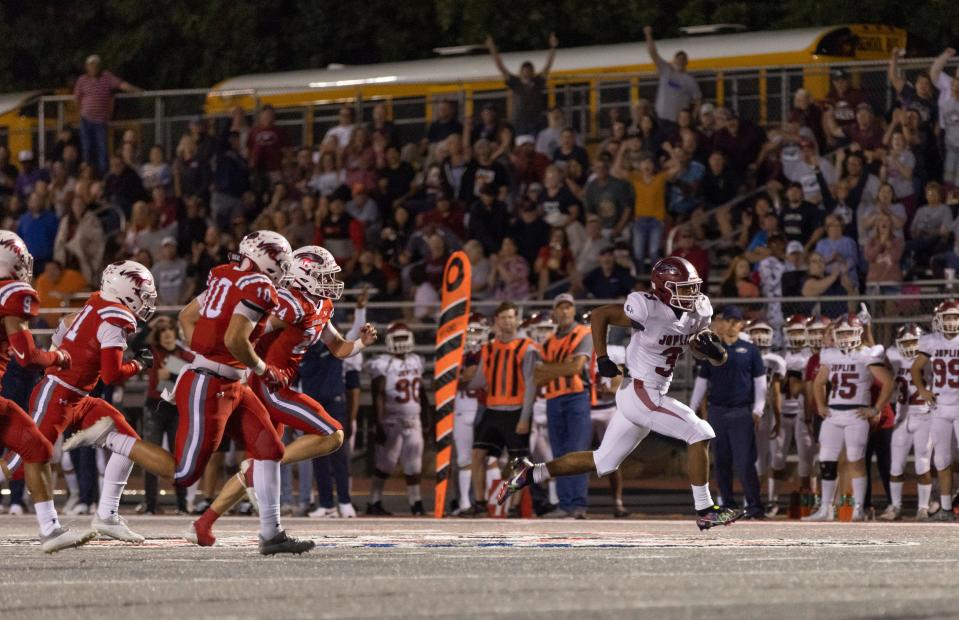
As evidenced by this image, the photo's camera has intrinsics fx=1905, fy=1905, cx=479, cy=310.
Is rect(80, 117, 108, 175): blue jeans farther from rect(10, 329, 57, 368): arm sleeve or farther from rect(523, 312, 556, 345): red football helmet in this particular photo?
rect(10, 329, 57, 368): arm sleeve

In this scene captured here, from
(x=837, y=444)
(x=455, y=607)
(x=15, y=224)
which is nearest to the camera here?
(x=455, y=607)

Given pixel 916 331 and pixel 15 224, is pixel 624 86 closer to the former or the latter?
pixel 916 331

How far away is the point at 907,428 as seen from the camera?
17.2 meters

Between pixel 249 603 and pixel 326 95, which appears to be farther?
pixel 326 95

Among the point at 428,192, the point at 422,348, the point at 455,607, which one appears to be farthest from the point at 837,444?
the point at 455,607

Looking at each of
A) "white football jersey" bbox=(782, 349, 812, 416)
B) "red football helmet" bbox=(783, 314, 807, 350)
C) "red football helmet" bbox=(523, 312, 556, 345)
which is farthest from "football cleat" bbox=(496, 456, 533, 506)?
"red football helmet" bbox=(783, 314, 807, 350)

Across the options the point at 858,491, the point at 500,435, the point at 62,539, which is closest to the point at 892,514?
the point at 858,491

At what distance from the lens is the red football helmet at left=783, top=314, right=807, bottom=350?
18.3 m

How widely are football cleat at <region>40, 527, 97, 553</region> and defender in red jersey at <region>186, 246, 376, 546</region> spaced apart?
704mm

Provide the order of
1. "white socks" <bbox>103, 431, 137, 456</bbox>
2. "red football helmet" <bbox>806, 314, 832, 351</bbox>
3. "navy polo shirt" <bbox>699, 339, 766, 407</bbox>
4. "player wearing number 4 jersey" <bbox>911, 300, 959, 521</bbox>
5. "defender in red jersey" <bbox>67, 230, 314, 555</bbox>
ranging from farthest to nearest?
"red football helmet" <bbox>806, 314, 832, 351</bbox>, "player wearing number 4 jersey" <bbox>911, 300, 959, 521</bbox>, "navy polo shirt" <bbox>699, 339, 766, 407</bbox>, "white socks" <bbox>103, 431, 137, 456</bbox>, "defender in red jersey" <bbox>67, 230, 314, 555</bbox>

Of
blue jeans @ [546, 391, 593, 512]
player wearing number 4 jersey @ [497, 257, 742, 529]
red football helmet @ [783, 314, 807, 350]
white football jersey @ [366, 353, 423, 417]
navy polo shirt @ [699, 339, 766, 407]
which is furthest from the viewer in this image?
white football jersey @ [366, 353, 423, 417]

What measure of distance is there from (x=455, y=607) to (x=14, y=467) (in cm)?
544

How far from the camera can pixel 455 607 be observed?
764cm

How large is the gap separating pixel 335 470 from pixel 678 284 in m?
5.51
